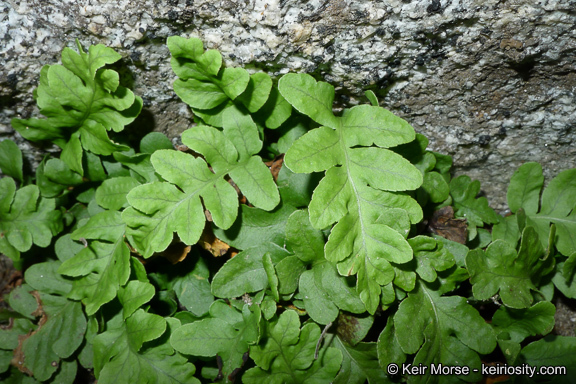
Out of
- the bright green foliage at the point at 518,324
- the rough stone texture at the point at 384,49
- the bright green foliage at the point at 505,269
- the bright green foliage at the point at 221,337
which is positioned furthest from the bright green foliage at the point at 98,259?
the bright green foliage at the point at 518,324

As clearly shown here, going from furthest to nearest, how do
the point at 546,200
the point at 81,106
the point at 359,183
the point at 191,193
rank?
the point at 546,200 → the point at 81,106 → the point at 191,193 → the point at 359,183

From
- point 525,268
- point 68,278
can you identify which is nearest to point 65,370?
point 68,278

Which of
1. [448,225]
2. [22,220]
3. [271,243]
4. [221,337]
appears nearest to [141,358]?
[221,337]

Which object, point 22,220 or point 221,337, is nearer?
point 221,337

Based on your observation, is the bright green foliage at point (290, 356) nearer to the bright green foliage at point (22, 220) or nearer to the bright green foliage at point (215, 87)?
the bright green foliage at point (215, 87)

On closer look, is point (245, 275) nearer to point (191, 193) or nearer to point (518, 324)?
point (191, 193)

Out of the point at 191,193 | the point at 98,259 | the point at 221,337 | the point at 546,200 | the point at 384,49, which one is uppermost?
the point at 384,49

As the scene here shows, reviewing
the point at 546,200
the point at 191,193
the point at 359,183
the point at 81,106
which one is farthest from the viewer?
the point at 546,200
